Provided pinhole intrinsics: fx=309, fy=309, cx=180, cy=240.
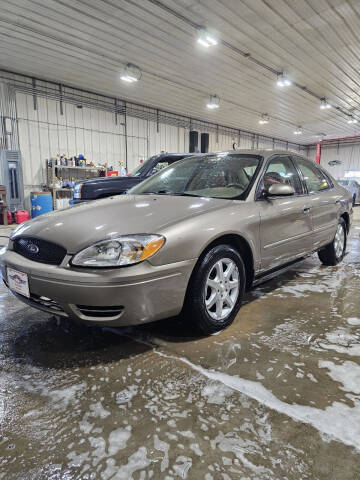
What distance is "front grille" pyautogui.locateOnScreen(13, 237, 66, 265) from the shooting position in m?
1.69

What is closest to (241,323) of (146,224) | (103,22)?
(146,224)

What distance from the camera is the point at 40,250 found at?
5.83ft

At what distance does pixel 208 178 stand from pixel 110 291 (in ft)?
4.64

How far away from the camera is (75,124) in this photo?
29.6ft

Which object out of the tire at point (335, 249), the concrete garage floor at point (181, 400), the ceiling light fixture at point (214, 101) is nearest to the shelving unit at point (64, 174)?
the ceiling light fixture at point (214, 101)

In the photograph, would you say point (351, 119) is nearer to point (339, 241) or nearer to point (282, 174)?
point (339, 241)

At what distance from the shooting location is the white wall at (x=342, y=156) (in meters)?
19.8

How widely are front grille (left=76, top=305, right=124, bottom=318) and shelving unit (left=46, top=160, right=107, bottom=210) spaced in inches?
290

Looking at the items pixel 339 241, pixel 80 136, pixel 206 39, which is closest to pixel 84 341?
pixel 339 241

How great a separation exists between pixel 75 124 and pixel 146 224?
334 inches

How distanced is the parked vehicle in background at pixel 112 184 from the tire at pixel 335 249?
2565 mm

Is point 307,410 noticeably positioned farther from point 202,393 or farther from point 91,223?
point 91,223

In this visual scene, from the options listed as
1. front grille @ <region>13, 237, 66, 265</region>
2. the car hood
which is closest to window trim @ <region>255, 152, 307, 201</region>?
the car hood

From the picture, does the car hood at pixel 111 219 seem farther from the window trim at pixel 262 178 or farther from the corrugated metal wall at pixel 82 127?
the corrugated metal wall at pixel 82 127
